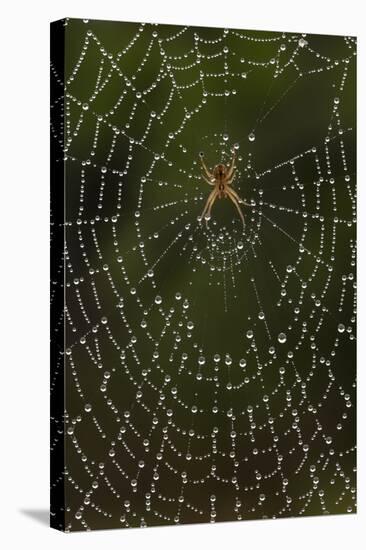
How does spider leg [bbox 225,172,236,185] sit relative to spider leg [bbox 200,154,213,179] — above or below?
below

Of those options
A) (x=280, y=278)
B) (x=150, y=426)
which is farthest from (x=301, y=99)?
(x=150, y=426)

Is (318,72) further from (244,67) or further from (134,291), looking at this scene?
(134,291)

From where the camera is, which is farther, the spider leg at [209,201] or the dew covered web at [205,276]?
the spider leg at [209,201]

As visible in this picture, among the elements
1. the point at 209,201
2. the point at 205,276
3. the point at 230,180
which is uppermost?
the point at 230,180

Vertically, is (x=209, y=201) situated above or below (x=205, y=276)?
above

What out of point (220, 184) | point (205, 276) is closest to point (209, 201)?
point (220, 184)

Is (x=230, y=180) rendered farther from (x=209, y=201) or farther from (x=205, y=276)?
(x=205, y=276)

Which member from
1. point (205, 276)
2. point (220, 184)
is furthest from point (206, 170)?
point (205, 276)
